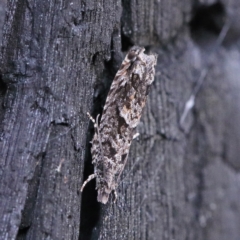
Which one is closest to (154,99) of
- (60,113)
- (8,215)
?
(60,113)

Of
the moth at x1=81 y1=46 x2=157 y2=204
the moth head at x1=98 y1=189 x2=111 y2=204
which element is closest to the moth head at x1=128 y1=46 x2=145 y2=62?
the moth at x1=81 y1=46 x2=157 y2=204

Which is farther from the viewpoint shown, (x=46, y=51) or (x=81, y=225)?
(x=81, y=225)

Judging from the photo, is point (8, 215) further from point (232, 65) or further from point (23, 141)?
point (232, 65)

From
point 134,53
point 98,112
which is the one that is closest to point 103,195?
point 98,112

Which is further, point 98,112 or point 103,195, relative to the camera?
point 98,112

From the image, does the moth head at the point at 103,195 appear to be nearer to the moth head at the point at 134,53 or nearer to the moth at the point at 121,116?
the moth at the point at 121,116

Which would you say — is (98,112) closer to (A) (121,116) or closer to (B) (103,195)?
(A) (121,116)

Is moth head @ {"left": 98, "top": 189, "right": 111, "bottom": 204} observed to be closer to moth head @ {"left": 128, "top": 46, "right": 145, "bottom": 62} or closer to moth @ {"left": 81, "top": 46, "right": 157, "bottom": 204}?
moth @ {"left": 81, "top": 46, "right": 157, "bottom": 204}
